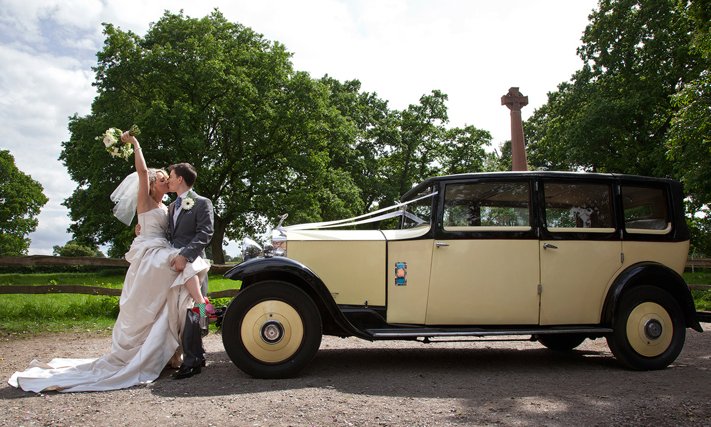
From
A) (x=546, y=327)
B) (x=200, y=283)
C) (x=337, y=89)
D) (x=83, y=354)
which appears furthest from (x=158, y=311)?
(x=337, y=89)

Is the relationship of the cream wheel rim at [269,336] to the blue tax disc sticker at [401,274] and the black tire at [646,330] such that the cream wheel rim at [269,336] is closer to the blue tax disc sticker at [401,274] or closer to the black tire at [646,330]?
the blue tax disc sticker at [401,274]

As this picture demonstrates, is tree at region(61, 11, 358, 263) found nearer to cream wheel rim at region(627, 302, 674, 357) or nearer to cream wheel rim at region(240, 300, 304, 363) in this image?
cream wheel rim at region(240, 300, 304, 363)

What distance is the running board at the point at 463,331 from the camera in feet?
16.2

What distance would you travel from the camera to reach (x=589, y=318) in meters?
5.36

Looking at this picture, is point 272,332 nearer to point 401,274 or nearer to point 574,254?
point 401,274

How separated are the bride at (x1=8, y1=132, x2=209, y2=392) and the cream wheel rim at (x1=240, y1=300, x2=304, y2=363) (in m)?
0.65

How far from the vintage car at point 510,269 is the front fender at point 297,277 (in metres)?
0.02

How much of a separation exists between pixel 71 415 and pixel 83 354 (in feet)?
9.80

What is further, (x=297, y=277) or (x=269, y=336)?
(x=297, y=277)

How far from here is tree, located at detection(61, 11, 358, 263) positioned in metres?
21.1

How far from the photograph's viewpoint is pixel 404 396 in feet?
13.7

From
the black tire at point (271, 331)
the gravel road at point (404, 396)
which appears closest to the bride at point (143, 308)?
the gravel road at point (404, 396)

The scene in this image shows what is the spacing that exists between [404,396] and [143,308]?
108 inches

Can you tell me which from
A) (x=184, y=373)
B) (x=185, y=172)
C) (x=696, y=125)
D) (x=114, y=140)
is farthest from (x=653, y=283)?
(x=696, y=125)
